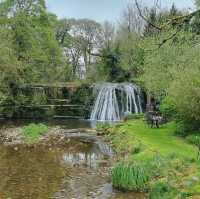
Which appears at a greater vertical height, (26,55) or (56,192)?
(26,55)

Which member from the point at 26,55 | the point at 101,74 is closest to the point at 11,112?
the point at 26,55

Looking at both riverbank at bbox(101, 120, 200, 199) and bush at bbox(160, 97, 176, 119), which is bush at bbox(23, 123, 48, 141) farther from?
bush at bbox(160, 97, 176, 119)

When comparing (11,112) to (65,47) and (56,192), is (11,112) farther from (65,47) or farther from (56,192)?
(56,192)

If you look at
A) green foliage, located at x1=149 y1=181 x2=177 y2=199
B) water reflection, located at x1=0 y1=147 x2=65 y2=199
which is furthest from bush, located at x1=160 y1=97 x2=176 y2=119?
green foliage, located at x1=149 y1=181 x2=177 y2=199

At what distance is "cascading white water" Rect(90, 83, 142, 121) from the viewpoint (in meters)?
55.5

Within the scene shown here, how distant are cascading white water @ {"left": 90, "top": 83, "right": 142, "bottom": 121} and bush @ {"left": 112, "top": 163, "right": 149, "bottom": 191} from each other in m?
36.8

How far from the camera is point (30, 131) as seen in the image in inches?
1448

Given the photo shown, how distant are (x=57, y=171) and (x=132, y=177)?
222 inches

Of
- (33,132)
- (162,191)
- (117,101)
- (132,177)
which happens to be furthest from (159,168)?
(117,101)

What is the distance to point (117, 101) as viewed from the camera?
5594 cm

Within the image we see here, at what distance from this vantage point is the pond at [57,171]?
60.1ft

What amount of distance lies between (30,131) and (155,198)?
861 inches

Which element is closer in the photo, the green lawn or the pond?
the pond

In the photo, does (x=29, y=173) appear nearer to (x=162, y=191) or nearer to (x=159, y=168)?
(x=159, y=168)
